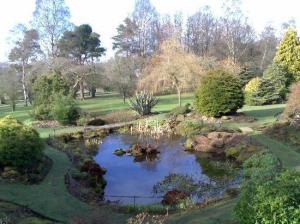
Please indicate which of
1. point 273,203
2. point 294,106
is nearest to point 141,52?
point 294,106

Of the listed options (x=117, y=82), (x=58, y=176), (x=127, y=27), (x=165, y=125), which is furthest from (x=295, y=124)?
(x=127, y=27)

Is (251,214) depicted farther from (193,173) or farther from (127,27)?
(127,27)

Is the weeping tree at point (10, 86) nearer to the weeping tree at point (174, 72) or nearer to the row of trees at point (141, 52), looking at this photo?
the row of trees at point (141, 52)

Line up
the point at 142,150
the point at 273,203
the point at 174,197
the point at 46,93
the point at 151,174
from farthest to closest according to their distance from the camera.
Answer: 1. the point at 46,93
2. the point at 142,150
3. the point at 151,174
4. the point at 174,197
5. the point at 273,203

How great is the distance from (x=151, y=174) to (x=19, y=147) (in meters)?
6.11

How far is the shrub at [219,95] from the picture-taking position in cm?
2800

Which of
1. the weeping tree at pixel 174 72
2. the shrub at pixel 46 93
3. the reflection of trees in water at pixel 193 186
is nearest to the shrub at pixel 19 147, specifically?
the reflection of trees in water at pixel 193 186

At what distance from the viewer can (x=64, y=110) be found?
94.0ft

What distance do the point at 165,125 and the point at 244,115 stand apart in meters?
5.91

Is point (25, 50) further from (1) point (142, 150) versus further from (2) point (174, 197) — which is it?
(2) point (174, 197)

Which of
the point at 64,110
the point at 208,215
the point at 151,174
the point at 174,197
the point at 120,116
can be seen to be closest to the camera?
the point at 208,215

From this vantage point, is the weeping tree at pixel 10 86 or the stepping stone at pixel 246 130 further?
the weeping tree at pixel 10 86

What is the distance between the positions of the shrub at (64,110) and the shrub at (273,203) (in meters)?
22.3

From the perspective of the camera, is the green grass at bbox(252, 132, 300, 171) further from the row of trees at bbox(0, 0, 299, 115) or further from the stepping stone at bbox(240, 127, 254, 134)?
the row of trees at bbox(0, 0, 299, 115)
